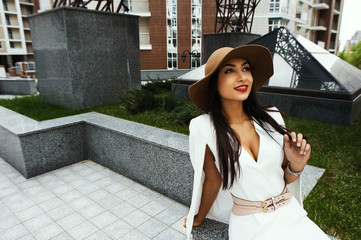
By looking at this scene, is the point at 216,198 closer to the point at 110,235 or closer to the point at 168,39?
the point at 110,235

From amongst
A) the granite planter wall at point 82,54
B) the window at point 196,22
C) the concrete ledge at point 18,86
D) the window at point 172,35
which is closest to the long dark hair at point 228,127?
the granite planter wall at point 82,54

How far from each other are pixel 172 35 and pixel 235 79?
31.2 m

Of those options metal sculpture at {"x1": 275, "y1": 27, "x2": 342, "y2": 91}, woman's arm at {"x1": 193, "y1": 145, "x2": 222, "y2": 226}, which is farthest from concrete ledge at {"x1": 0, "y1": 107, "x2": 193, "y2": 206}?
metal sculpture at {"x1": 275, "y1": 27, "x2": 342, "y2": 91}

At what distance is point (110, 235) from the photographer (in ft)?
10.7

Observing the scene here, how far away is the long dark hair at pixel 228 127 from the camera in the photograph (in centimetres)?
152

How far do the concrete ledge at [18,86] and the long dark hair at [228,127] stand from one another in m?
15.9

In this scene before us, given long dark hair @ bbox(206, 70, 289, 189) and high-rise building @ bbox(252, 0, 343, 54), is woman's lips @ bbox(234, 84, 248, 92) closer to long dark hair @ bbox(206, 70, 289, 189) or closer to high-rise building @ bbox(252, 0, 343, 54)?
long dark hair @ bbox(206, 70, 289, 189)

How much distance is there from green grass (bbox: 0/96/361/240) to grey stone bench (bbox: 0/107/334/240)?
0.26 meters

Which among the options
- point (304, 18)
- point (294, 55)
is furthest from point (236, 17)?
point (304, 18)

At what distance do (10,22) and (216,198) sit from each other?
172ft

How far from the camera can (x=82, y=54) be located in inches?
272

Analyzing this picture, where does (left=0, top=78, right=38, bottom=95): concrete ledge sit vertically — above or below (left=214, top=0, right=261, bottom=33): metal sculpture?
below

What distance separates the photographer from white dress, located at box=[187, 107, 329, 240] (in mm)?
1464

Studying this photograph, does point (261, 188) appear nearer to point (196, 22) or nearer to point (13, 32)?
point (196, 22)
